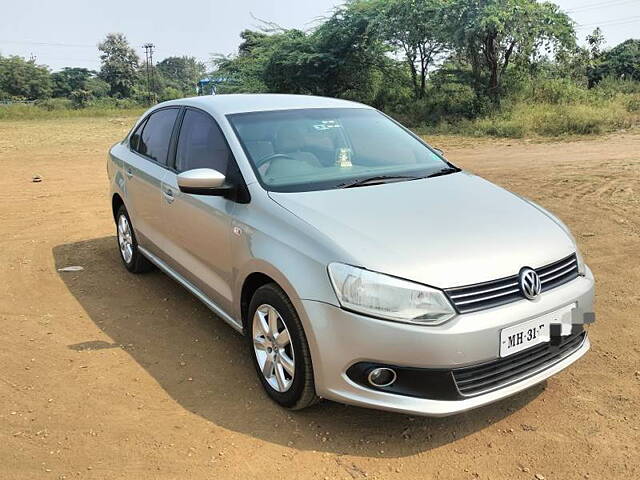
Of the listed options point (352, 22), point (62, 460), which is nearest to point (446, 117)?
point (352, 22)

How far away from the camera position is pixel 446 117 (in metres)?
22.0

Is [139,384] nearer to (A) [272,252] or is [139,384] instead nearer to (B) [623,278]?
(A) [272,252]

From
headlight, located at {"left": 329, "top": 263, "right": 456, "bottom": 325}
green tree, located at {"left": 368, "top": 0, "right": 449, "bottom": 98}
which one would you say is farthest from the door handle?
green tree, located at {"left": 368, "top": 0, "right": 449, "bottom": 98}

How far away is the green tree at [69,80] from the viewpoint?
7775cm

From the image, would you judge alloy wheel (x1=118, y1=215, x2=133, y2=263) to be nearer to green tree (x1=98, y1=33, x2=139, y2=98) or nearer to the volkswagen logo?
the volkswagen logo

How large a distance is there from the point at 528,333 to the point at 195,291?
228 cm

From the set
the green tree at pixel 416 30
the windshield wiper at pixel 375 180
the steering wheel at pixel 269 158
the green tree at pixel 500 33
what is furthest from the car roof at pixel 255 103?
the green tree at pixel 416 30

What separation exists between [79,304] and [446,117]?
1911cm

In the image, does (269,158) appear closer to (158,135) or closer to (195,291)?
(195,291)

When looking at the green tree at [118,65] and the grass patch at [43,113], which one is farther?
the green tree at [118,65]

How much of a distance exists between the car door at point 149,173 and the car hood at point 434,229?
1634mm

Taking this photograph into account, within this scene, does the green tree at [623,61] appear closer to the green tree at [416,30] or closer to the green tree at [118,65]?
the green tree at [416,30]

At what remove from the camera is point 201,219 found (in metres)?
3.78

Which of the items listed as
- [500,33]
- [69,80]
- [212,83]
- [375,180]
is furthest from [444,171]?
[69,80]
